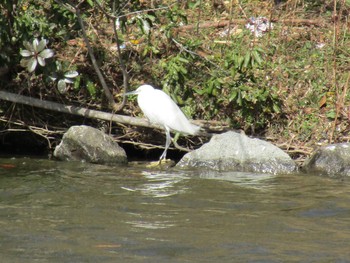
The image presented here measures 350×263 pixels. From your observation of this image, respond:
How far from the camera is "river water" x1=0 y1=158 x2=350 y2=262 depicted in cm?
539

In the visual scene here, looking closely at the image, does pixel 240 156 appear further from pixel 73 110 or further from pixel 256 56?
pixel 73 110

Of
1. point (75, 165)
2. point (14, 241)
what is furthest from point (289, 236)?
point (75, 165)

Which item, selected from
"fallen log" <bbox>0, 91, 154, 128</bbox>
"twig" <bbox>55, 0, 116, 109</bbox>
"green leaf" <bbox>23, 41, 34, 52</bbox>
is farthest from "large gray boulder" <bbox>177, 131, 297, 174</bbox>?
"green leaf" <bbox>23, 41, 34, 52</bbox>

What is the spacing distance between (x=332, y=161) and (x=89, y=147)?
108 inches

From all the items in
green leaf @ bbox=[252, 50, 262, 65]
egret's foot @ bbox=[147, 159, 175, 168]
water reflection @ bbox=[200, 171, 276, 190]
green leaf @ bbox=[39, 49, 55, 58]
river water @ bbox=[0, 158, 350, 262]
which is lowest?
river water @ bbox=[0, 158, 350, 262]

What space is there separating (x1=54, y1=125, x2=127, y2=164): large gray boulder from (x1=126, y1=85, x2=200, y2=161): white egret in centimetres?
54

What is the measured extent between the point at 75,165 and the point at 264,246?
3840 millimetres

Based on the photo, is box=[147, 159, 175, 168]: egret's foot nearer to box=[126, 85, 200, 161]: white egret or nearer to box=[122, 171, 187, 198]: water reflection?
box=[126, 85, 200, 161]: white egret

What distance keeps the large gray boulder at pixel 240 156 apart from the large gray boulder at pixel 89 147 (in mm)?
815

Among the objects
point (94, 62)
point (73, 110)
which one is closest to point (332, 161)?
point (94, 62)

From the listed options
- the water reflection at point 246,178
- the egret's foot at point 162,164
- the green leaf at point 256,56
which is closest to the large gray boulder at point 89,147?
the egret's foot at point 162,164

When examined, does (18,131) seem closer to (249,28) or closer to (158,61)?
(158,61)

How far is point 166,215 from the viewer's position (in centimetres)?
650

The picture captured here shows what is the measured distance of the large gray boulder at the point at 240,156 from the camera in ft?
28.6
